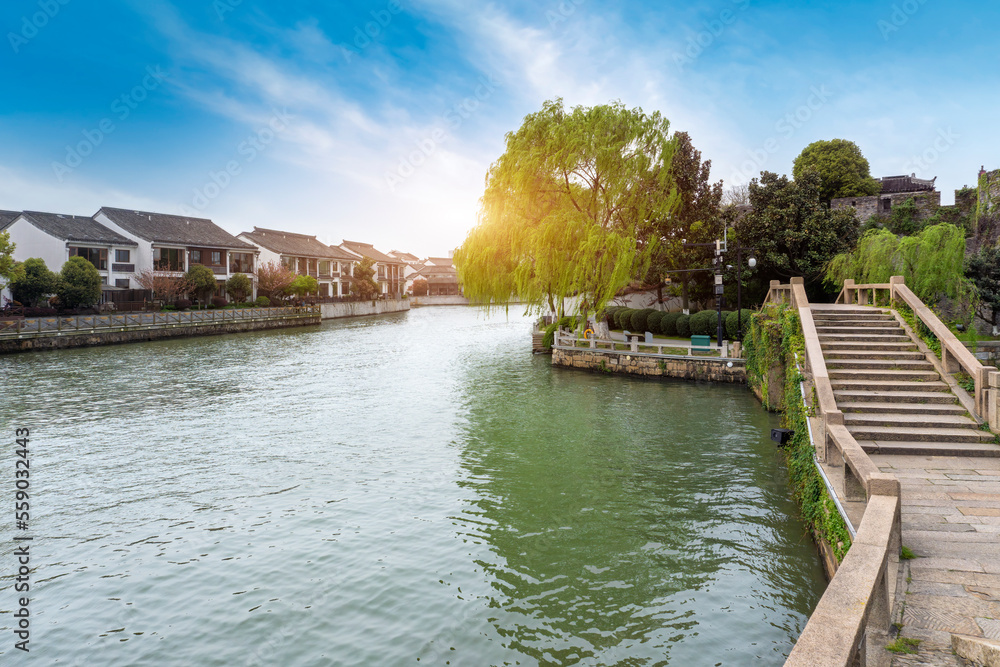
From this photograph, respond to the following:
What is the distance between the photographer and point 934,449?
28.5 feet

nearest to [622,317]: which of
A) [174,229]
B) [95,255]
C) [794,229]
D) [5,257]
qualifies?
[794,229]

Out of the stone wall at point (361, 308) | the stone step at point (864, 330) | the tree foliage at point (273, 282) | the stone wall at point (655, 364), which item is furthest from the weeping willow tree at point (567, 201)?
the stone wall at point (361, 308)

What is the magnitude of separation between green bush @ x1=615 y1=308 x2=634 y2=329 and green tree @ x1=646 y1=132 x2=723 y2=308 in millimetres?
2424

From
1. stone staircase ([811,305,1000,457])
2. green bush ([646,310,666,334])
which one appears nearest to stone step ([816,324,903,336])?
stone staircase ([811,305,1000,457])

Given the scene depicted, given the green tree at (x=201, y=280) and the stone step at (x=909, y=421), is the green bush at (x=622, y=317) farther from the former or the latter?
the green tree at (x=201, y=280)

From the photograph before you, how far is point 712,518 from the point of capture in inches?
366

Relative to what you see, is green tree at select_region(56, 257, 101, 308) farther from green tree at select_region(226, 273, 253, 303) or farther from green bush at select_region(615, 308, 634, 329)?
green bush at select_region(615, 308, 634, 329)

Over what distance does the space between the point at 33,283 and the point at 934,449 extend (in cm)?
4254

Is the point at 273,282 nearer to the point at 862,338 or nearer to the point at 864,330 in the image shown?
the point at 864,330

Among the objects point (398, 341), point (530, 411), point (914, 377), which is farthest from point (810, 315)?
point (398, 341)

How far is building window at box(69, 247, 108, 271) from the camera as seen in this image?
137 ft

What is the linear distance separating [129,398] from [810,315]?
784 inches

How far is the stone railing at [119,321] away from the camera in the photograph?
29344 mm

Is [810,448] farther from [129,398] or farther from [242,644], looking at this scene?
[129,398]
